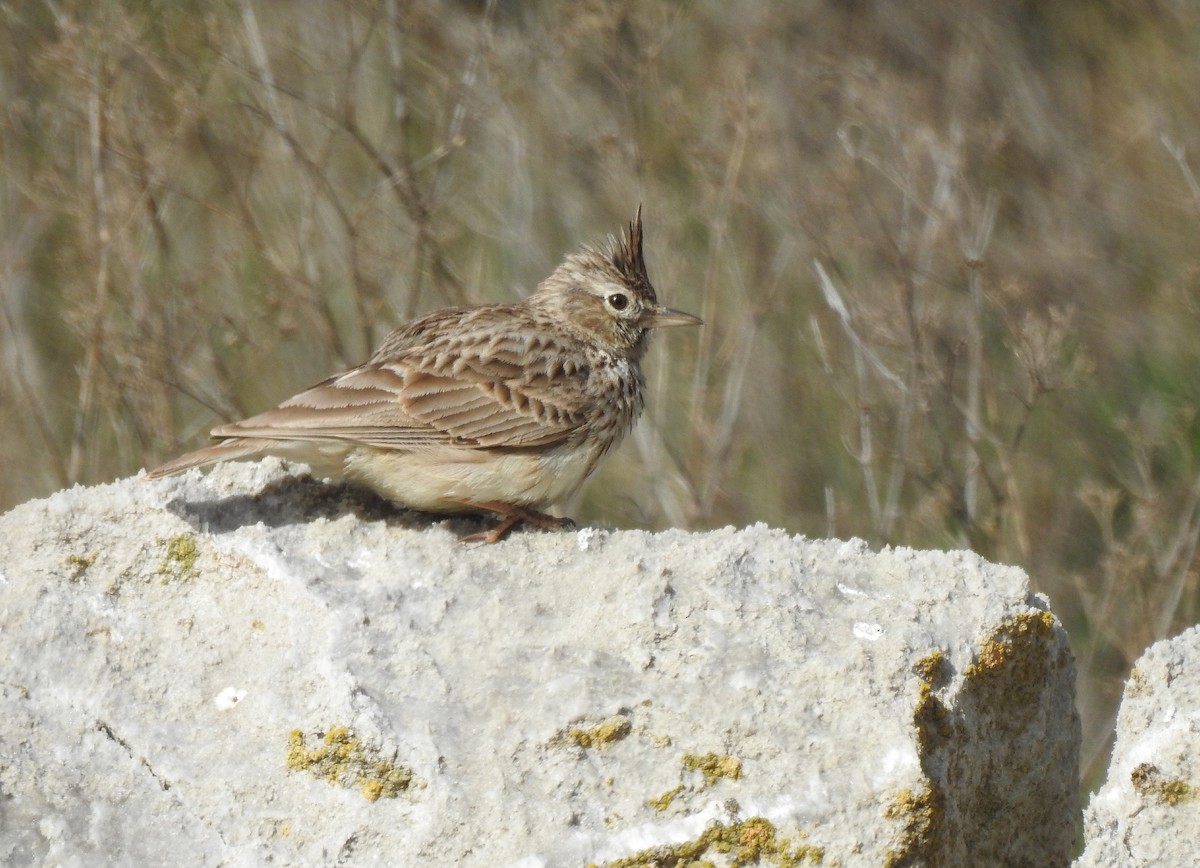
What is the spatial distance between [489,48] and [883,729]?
17.3 feet

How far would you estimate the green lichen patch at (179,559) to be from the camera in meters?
4.05

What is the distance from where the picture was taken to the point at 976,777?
3.66 m

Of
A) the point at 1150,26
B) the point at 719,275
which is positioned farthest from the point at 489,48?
the point at 1150,26

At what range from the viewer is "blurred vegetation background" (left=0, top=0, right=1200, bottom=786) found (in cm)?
736

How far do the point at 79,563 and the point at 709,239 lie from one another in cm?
589

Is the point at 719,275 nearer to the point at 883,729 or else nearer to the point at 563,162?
the point at 563,162

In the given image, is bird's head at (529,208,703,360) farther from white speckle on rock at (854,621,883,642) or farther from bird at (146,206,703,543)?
white speckle on rock at (854,621,883,642)

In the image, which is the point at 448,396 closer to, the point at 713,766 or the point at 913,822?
the point at 713,766

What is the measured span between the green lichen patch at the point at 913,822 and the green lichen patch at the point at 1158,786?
1.38ft

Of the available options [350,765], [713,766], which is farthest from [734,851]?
[350,765]

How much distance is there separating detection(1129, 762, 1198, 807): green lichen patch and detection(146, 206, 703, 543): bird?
1.87 m

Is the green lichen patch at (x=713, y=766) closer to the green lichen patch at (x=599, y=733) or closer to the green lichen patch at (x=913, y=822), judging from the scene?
the green lichen patch at (x=599, y=733)

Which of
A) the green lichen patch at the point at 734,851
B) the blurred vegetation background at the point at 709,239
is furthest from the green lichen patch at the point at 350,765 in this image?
the blurred vegetation background at the point at 709,239

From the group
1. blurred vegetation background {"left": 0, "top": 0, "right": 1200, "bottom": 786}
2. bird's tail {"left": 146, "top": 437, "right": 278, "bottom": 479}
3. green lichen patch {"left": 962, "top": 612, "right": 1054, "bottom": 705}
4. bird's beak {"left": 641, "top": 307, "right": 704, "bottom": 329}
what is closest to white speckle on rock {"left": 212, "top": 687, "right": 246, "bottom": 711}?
bird's tail {"left": 146, "top": 437, "right": 278, "bottom": 479}
